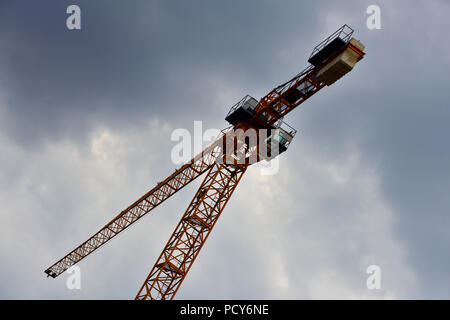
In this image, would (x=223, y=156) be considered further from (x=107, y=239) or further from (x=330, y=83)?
(x=107, y=239)

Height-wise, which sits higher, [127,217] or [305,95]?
[305,95]

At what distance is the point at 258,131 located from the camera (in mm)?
41000

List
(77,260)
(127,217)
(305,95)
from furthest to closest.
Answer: (77,260), (127,217), (305,95)
